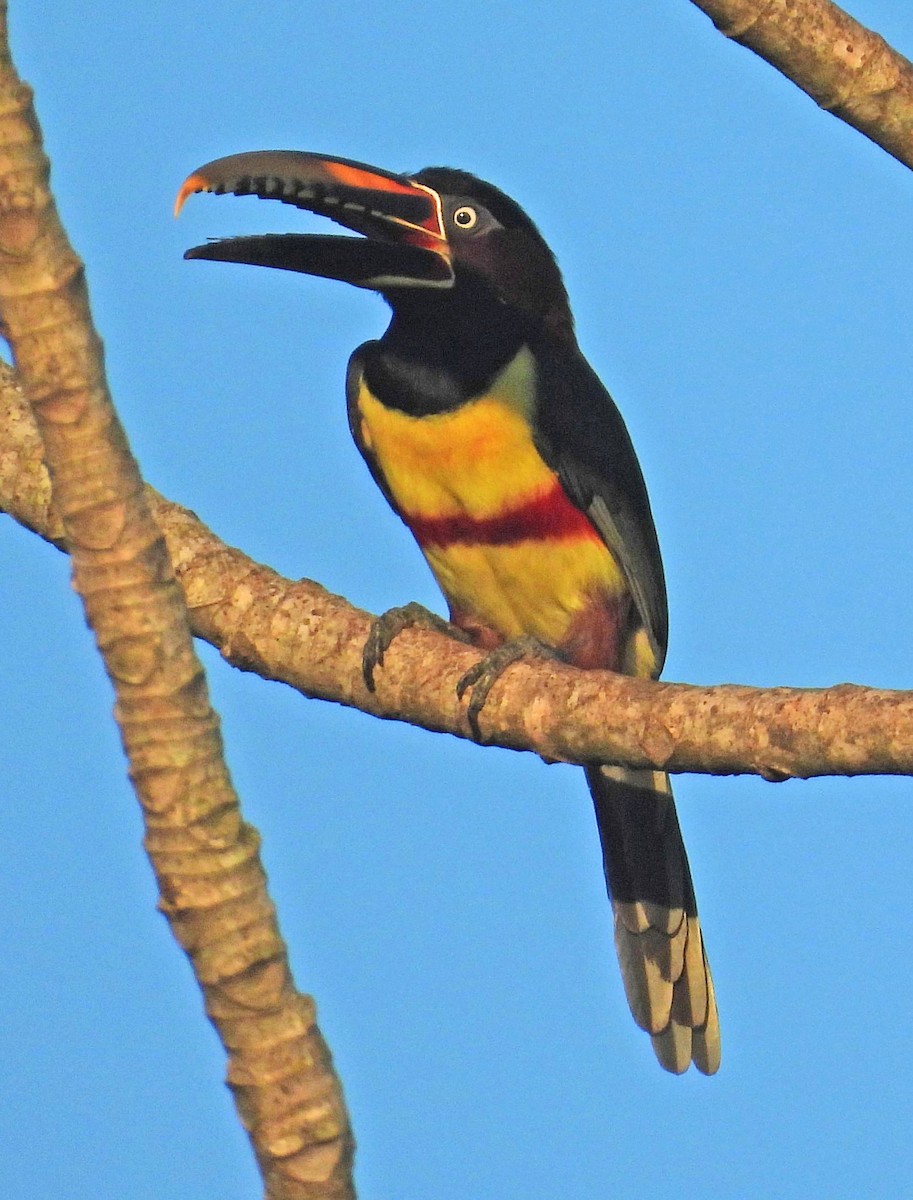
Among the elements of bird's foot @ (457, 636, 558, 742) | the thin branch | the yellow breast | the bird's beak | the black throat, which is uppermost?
the bird's beak

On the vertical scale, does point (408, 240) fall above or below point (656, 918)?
above

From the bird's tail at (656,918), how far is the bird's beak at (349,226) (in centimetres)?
192

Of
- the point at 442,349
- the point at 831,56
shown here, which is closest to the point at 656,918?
the point at 442,349

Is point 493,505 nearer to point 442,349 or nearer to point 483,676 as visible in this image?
point 442,349

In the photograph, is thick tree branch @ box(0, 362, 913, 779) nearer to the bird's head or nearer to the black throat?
the black throat

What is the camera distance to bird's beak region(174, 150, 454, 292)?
19.2ft

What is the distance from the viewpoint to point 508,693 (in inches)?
200

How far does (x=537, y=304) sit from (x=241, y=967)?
3443mm

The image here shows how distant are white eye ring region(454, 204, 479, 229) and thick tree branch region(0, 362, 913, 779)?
1.39 m

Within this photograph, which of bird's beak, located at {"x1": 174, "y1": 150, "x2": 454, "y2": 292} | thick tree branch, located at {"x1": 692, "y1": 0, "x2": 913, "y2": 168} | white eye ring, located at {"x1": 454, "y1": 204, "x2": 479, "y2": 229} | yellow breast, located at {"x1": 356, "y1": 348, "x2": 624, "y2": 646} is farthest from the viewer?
white eye ring, located at {"x1": 454, "y1": 204, "x2": 479, "y2": 229}

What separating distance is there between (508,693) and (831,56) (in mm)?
1932

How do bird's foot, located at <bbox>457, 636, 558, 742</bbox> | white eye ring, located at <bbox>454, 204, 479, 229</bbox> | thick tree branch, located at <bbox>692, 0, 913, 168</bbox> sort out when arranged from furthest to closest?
1. white eye ring, located at <bbox>454, 204, 479, 229</bbox>
2. bird's foot, located at <bbox>457, 636, 558, 742</bbox>
3. thick tree branch, located at <bbox>692, 0, 913, 168</bbox>

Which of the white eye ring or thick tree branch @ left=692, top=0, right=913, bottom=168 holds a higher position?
the white eye ring

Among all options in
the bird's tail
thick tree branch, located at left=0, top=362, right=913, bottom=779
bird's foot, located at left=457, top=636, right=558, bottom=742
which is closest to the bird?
the bird's tail
